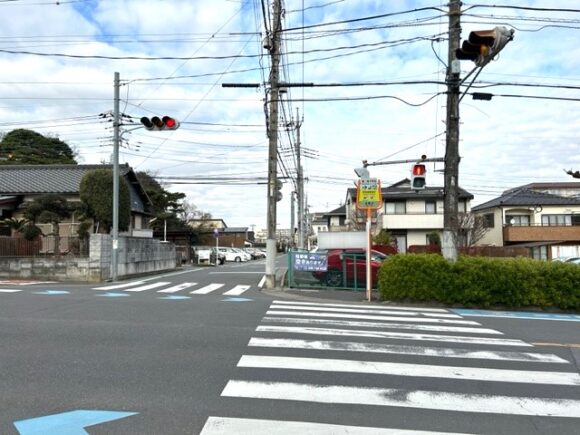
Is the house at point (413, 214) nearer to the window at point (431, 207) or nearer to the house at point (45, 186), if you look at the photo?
the window at point (431, 207)

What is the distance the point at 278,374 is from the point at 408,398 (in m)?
1.65

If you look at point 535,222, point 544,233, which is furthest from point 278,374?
point 535,222

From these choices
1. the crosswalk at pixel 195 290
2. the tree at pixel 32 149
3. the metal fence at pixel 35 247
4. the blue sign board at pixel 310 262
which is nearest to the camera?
the crosswalk at pixel 195 290

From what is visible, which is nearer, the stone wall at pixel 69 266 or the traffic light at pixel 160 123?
the traffic light at pixel 160 123

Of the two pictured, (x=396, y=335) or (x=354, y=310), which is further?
(x=354, y=310)

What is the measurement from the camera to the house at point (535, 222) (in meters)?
38.8

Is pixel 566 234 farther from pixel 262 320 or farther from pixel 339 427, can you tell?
pixel 339 427

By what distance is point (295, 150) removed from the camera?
36969 millimetres

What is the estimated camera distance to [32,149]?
51.3 metres

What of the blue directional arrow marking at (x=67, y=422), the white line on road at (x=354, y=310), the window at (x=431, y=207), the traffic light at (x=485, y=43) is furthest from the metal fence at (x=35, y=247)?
the window at (x=431, y=207)

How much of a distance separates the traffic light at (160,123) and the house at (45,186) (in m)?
12.0

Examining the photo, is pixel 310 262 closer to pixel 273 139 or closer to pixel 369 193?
pixel 369 193

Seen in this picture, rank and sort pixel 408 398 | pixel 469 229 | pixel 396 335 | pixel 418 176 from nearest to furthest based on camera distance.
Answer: pixel 408 398 → pixel 396 335 → pixel 418 176 → pixel 469 229

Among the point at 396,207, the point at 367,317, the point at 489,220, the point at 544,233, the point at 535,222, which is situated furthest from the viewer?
the point at 489,220
